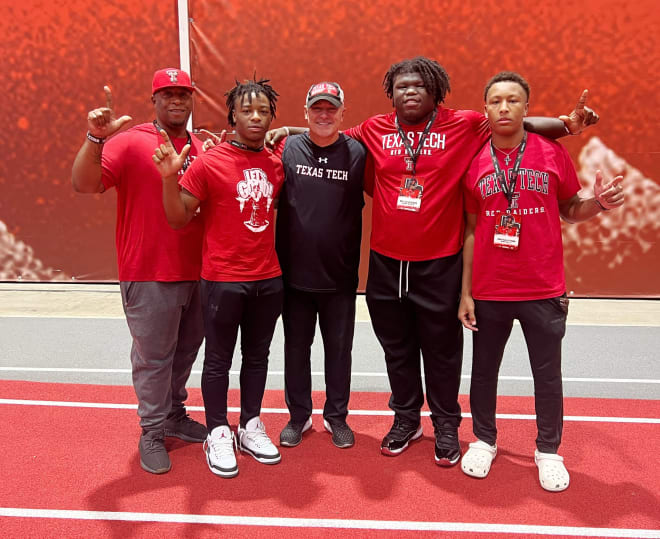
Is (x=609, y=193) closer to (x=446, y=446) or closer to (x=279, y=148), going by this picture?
(x=446, y=446)

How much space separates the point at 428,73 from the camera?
2445 mm

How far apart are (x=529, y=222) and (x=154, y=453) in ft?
6.88

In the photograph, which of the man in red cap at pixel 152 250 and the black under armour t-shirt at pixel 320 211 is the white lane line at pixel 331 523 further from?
the black under armour t-shirt at pixel 320 211

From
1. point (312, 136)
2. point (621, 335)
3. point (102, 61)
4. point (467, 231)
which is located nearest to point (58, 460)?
point (312, 136)

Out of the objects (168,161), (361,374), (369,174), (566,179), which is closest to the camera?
(168,161)

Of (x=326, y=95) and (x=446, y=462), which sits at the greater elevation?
(x=326, y=95)

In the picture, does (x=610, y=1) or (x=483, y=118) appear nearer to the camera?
(x=483, y=118)

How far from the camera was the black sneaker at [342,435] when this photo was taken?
2789mm

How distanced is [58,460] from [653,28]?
7152mm

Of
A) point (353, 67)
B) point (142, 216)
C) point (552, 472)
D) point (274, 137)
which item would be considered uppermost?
point (353, 67)

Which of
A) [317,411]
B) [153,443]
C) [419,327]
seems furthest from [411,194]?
[153,443]

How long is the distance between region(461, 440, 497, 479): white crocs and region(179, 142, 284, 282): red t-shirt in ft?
4.36

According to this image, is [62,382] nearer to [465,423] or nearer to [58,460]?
[58,460]

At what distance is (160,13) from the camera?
6.41 metres
